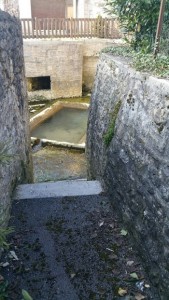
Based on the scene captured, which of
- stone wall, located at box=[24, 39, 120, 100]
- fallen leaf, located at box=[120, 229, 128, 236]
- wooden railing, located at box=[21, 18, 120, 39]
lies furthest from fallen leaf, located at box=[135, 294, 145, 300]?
wooden railing, located at box=[21, 18, 120, 39]

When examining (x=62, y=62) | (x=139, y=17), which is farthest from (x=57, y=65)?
(x=139, y=17)

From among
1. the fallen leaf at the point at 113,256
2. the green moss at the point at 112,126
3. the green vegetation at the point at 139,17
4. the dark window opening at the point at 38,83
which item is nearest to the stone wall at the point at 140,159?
the green moss at the point at 112,126

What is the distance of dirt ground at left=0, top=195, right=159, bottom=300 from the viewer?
145 inches

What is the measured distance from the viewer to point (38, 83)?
51.8 ft

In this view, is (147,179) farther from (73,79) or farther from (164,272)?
(73,79)

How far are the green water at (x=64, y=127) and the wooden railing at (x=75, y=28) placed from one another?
477cm

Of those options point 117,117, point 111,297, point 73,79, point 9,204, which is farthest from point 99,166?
point 73,79

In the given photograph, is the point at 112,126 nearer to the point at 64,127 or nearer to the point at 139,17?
the point at 139,17

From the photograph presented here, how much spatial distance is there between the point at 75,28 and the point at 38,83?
146 inches

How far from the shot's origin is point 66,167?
9.41 m

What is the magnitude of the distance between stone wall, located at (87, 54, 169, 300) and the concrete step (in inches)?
13.3

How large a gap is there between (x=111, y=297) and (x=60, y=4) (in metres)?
22.6

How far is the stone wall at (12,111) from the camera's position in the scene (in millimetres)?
4574

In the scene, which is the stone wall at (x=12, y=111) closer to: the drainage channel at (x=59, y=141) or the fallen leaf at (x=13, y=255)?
the fallen leaf at (x=13, y=255)
